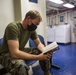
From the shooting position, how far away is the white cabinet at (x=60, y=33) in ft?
23.7

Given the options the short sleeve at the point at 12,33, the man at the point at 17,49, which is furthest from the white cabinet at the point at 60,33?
the short sleeve at the point at 12,33

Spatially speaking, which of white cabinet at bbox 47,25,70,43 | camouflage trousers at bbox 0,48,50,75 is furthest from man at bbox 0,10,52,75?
white cabinet at bbox 47,25,70,43

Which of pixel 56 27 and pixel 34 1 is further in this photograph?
pixel 56 27

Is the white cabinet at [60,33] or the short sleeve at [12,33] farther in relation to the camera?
the white cabinet at [60,33]

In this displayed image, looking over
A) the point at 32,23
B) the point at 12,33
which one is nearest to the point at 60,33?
the point at 32,23

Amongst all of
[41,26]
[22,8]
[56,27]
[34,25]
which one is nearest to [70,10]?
[56,27]

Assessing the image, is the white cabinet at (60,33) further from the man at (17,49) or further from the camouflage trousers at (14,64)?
the camouflage trousers at (14,64)

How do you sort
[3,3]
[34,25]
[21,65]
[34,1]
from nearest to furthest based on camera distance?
[21,65]
[34,25]
[3,3]
[34,1]

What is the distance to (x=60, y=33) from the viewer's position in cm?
739

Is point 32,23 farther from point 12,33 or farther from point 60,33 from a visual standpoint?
point 60,33

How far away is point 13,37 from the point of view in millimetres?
1547

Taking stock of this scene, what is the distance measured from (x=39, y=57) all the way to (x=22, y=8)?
148cm

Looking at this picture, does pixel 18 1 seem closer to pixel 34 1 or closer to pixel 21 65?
pixel 34 1

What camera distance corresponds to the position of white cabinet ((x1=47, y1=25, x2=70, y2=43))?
7.22 meters
